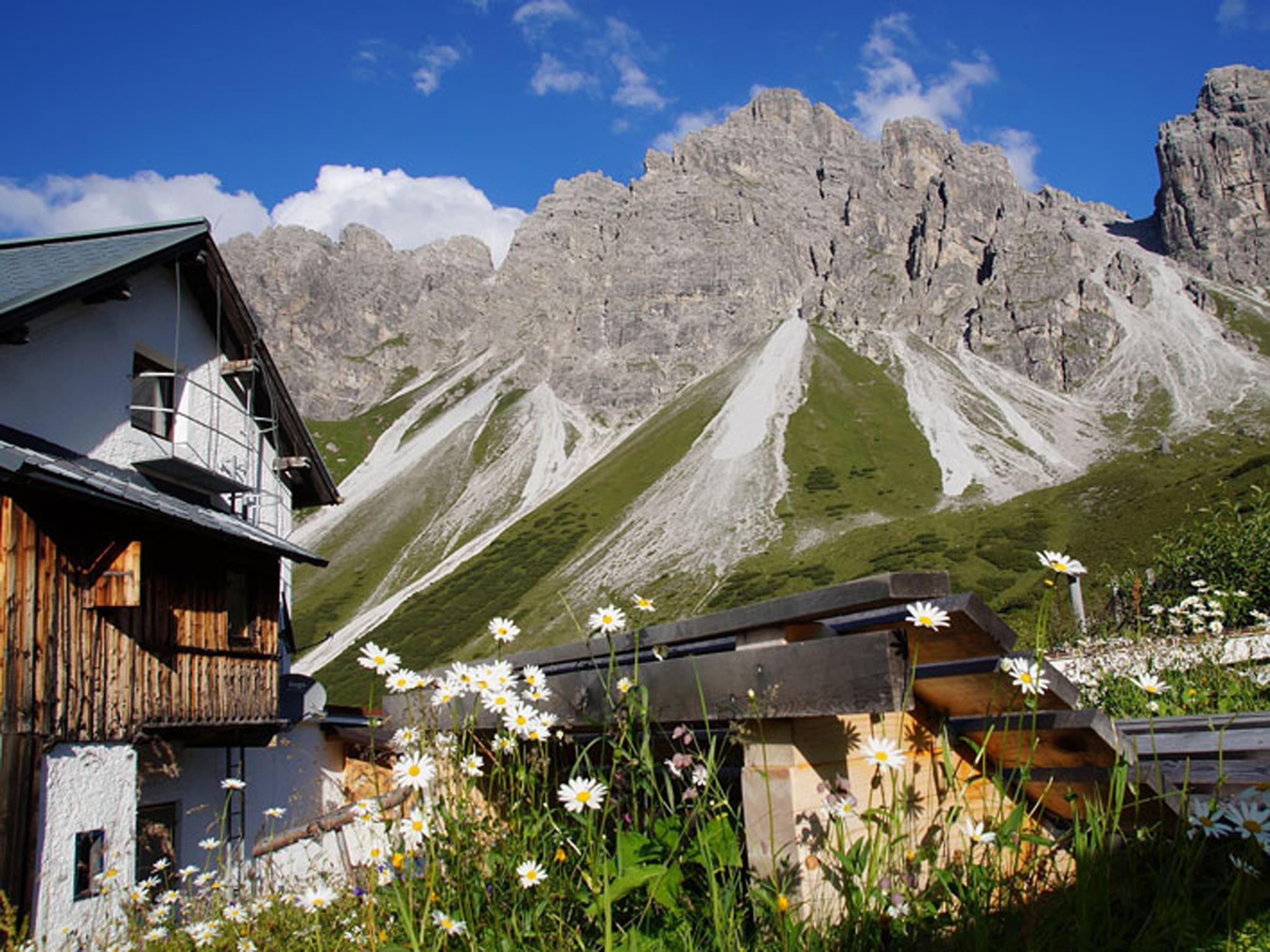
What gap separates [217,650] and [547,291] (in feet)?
550

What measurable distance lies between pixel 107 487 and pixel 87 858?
4624mm

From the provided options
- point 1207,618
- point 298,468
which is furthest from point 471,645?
point 1207,618

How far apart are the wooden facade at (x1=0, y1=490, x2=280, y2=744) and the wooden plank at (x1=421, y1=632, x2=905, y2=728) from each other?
30.6 ft

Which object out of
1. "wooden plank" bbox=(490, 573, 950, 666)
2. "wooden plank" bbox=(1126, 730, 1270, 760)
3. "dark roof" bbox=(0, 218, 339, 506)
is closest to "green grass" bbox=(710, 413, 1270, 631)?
"dark roof" bbox=(0, 218, 339, 506)

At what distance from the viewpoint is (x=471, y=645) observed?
66625 mm

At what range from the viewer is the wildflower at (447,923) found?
2975 mm

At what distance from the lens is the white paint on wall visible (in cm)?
1055

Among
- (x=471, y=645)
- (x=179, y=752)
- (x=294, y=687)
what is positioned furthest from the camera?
(x=471, y=645)

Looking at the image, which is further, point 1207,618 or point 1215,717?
point 1207,618

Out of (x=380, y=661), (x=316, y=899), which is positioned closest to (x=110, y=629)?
(x=316, y=899)

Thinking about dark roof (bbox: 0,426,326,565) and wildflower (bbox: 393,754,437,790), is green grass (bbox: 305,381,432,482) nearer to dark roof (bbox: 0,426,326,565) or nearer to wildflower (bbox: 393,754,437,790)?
dark roof (bbox: 0,426,326,565)

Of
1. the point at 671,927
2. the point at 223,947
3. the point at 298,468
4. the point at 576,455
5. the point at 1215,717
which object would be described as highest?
the point at 576,455

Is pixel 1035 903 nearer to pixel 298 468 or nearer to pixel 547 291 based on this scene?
pixel 298 468

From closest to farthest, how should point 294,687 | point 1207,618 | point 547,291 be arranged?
point 1207,618
point 294,687
point 547,291
